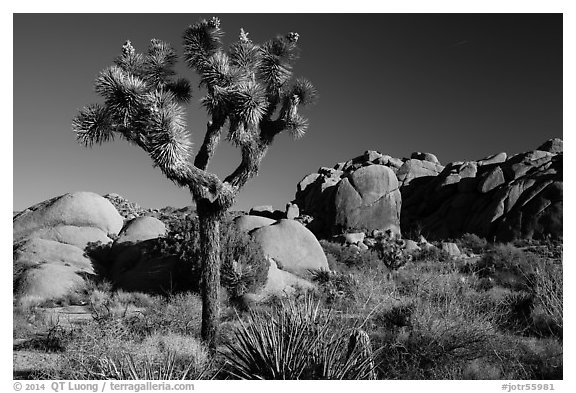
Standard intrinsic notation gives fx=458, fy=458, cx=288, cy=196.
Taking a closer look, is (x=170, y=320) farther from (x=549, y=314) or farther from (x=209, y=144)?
(x=549, y=314)

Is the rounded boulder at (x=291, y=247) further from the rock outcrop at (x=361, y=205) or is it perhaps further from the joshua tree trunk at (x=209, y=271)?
the rock outcrop at (x=361, y=205)

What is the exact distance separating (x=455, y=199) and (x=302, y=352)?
28642 millimetres

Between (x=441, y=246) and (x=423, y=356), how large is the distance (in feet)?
56.3

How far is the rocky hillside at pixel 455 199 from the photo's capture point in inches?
968

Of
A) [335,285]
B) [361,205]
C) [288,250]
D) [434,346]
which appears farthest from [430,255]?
[434,346]

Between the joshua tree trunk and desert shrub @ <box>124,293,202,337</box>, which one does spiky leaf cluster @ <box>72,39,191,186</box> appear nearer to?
the joshua tree trunk

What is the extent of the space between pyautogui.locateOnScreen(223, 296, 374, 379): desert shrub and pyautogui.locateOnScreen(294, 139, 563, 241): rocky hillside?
21.7m

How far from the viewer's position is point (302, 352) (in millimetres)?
4723

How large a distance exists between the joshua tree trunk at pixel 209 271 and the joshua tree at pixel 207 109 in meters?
0.02

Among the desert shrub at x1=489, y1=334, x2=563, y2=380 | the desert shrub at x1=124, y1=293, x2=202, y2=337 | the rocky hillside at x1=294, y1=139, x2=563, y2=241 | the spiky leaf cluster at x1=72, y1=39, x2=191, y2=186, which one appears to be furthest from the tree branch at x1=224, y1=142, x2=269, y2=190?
the rocky hillside at x1=294, y1=139, x2=563, y2=241

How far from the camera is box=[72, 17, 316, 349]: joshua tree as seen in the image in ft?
26.4

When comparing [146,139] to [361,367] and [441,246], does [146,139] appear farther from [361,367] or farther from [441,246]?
[441,246]

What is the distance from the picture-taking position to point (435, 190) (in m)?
33.5
